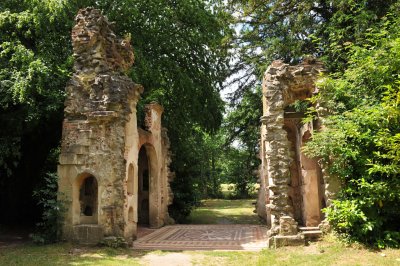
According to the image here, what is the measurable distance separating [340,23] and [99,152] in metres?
11.5

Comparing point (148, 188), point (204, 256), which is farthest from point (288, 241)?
point (148, 188)

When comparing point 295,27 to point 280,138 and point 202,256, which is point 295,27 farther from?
point 202,256

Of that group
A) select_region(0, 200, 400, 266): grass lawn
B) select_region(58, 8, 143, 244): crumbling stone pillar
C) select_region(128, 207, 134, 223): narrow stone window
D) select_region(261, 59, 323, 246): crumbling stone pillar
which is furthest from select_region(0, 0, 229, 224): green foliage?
select_region(261, 59, 323, 246): crumbling stone pillar

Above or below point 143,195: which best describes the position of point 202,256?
below

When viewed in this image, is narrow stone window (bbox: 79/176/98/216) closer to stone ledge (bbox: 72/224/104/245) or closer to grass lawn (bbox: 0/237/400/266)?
stone ledge (bbox: 72/224/104/245)

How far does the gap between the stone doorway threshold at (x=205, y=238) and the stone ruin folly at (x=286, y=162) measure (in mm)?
1061

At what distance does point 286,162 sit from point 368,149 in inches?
103

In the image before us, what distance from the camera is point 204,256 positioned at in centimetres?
991

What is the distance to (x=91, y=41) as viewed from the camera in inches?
483

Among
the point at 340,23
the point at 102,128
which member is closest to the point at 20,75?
the point at 102,128

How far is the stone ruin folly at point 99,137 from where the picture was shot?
36.8 feet

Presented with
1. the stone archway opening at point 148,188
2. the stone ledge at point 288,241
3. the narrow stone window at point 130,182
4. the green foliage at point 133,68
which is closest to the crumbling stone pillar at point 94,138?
the narrow stone window at point 130,182

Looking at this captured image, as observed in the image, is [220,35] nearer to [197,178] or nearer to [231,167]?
[197,178]

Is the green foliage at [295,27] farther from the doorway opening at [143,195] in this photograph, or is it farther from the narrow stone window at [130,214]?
the narrow stone window at [130,214]
